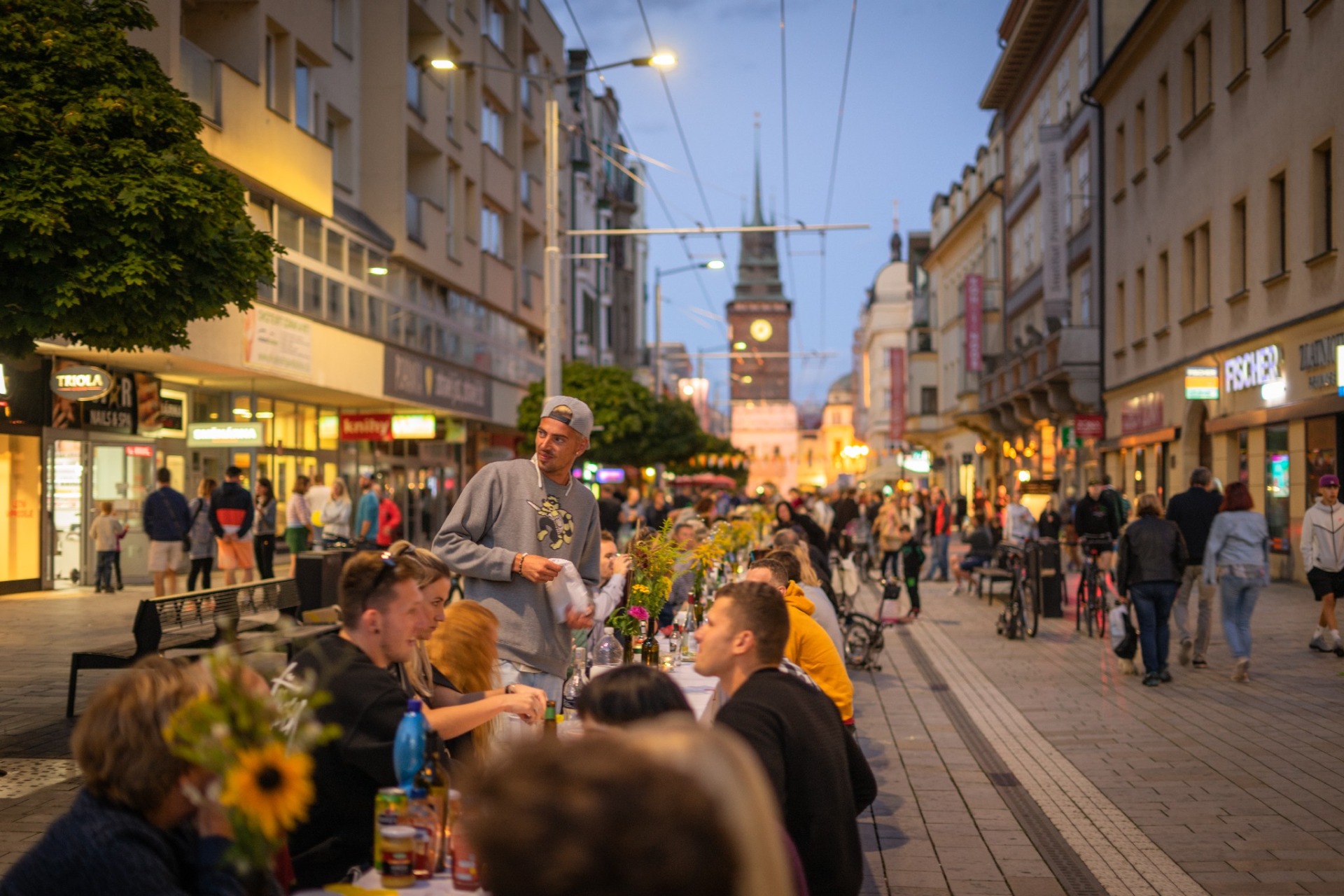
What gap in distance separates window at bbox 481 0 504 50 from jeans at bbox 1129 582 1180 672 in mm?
32098

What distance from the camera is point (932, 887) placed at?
6.35m

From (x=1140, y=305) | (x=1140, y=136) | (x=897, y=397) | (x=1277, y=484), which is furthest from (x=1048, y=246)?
(x=897, y=397)

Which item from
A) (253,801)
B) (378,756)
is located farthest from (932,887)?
(253,801)

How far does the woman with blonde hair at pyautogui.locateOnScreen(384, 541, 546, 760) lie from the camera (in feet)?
14.3

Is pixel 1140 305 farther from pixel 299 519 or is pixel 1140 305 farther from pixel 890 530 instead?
pixel 299 519

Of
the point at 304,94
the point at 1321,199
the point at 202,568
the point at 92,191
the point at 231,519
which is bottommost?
the point at 202,568

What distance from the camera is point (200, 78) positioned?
2266 centimetres

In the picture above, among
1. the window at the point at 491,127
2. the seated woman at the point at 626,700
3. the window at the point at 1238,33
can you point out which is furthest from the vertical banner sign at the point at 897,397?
the seated woman at the point at 626,700

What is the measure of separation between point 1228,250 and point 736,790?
25399 millimetres

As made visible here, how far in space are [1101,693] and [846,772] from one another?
934cm

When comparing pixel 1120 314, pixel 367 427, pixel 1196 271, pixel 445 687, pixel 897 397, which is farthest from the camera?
pixel 897 397

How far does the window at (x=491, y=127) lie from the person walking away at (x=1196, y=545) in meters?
29.6

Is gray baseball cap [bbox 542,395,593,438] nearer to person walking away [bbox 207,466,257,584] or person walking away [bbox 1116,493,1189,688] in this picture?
person walking away [bbox 1116,493,1189,688]

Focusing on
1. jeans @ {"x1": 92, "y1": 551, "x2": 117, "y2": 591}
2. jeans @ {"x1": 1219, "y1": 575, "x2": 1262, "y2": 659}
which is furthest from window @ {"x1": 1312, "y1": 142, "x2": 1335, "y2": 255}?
jeans @ {"x1": 92, "y1": 551, "x2": 117, "y2": 591}
